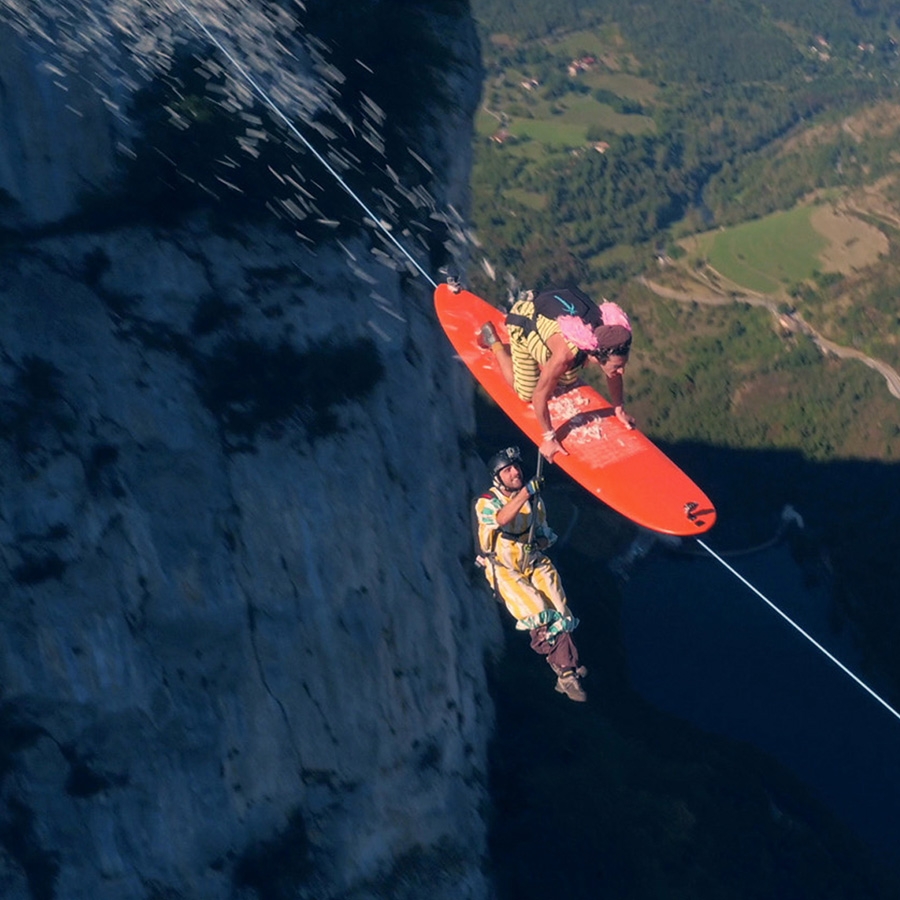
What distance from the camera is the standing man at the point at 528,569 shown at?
498 inches

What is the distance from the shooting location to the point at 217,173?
17.5 metres

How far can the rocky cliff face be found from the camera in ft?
48.9

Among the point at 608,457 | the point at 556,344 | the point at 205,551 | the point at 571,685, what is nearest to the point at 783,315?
the point at 608,457

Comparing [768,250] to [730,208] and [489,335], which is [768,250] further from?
[489,335]

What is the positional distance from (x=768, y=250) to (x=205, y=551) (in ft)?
257

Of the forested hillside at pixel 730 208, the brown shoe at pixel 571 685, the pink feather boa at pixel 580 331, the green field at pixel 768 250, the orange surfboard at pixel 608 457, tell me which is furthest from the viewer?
the green field at pixel 768 250

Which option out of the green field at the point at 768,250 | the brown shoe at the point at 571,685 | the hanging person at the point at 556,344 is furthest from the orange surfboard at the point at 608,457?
the green field at the point at 768,250

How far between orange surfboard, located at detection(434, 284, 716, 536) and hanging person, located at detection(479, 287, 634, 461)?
13.5 inches

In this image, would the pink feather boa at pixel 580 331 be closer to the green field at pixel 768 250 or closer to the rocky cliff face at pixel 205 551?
the rocky cliff face at pixel 205 551

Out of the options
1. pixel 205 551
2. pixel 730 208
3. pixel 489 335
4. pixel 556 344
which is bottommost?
pixel 730 208

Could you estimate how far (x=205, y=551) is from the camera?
16281 mm

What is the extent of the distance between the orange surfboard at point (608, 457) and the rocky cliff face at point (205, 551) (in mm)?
3401

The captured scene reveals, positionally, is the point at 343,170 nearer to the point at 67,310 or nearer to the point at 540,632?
the point at 67,310

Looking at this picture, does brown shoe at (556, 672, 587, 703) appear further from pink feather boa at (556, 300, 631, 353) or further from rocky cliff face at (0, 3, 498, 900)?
rocky cliff face at (0, 3, 498, 900)
